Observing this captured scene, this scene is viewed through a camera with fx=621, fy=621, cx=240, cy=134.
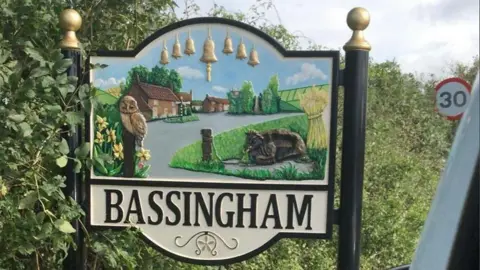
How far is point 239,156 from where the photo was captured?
11.0 feet

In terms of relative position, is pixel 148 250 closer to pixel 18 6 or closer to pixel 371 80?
pixel 18 6

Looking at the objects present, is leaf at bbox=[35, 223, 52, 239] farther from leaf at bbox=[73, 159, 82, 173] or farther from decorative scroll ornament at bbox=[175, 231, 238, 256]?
decorative scroll ornament at bbox=[175, 231, 238, 256]

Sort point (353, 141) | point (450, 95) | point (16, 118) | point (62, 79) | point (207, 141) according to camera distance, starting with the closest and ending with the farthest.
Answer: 1. point (16, 118)
2. point (62, 79)
3. point (353, 141)
4. point (207, 141)
5. point (450, 95)

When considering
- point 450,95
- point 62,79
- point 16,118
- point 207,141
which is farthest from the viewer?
point 450,95

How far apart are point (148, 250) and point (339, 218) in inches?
48.4

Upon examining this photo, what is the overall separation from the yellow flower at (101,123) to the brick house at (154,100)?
8.2 inches

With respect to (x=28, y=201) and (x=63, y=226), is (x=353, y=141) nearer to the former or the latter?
(x=63, y=226)

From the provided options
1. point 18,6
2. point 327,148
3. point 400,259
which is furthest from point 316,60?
point 400,259

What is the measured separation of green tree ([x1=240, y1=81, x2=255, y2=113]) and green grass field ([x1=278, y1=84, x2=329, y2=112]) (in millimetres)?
156

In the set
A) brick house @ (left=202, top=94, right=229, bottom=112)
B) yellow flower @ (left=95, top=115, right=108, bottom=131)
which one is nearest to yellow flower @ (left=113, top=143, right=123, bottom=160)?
yellow flower @ (left=95, top=115, right=108, bottom=131)

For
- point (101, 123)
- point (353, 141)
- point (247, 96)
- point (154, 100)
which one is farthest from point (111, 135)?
point (353, 141)

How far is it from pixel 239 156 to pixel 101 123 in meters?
0.81

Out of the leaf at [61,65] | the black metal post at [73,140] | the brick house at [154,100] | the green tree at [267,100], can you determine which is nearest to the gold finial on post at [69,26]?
the black metal post at [73,140]

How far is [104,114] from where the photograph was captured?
348cm
